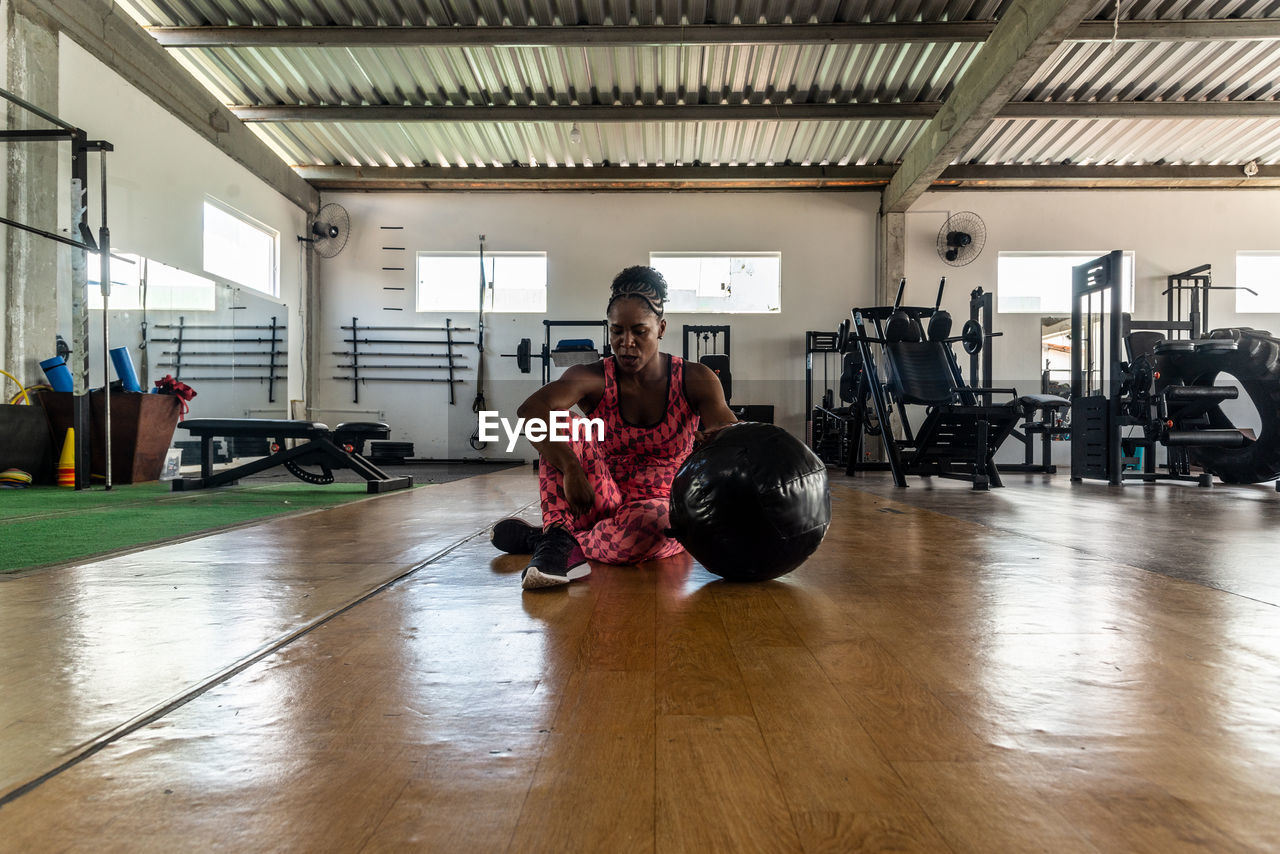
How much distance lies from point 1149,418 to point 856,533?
409 cm

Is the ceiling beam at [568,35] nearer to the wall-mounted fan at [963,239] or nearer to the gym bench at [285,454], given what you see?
the wall-mounted fan at [963,239]

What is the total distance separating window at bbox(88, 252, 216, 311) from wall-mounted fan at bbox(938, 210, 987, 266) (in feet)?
29.4

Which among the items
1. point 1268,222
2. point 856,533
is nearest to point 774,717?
point 856,533

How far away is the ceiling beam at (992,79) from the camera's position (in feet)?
17.8

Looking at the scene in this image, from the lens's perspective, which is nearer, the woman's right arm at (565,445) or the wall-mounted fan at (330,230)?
the woman's right arm at (565,445)

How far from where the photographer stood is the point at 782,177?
963 cm

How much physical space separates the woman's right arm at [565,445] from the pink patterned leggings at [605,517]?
2.9 inches

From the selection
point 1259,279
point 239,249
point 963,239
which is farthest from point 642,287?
point 1259,279

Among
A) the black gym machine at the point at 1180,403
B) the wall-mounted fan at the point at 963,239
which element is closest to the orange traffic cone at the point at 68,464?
the black gym machine at the point at 1180,403

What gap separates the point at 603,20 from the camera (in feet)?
22.1

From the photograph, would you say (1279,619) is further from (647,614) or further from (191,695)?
(191,695)

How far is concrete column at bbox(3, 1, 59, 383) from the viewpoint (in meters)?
5.28

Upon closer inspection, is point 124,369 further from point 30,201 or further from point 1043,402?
point 1043,402

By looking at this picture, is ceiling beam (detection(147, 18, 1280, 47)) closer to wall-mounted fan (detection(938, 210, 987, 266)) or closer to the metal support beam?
the metal support beam
